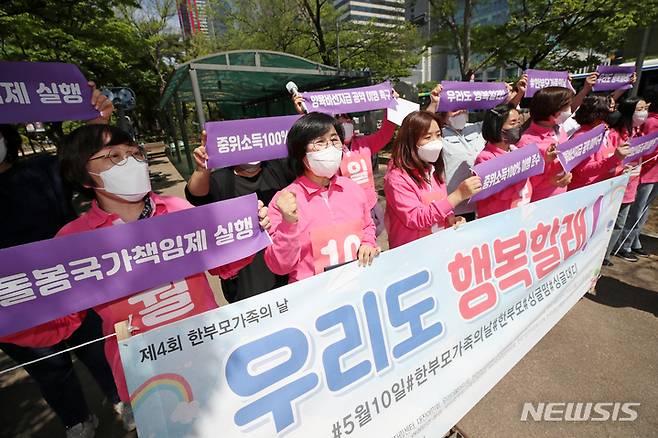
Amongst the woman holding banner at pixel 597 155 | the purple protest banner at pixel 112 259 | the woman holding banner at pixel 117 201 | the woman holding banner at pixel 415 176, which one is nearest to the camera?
the purple protest banner at pixel 112 259

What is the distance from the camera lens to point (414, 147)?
2.20 m

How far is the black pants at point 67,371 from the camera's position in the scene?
6.55 feet

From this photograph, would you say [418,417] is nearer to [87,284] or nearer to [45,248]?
[87,284]

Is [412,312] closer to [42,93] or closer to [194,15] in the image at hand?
[42,93]

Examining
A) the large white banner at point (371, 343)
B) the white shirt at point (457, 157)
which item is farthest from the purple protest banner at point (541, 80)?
the large white banner at point (371, 343)

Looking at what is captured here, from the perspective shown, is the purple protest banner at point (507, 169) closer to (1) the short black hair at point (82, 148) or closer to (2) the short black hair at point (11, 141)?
(1) the short black hair at point (82, 148)

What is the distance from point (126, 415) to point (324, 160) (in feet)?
7.65

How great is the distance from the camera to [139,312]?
1472 mm

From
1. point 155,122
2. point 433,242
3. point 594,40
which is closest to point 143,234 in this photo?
point 433,242

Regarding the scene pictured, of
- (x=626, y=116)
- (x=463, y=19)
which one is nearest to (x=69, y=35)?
(x=626, y=116)

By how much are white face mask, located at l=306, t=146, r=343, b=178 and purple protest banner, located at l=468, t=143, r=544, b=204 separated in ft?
2.81

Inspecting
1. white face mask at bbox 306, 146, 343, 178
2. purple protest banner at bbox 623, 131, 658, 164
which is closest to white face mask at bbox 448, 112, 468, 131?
purple protest banner at bbox 623, 131, 658, 164

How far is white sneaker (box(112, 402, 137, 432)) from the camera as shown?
2.30m

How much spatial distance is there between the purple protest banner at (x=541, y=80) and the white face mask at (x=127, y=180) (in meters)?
3.64
